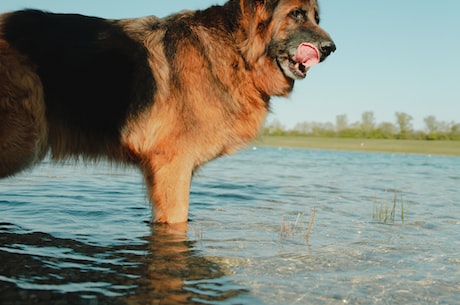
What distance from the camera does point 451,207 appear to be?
8.02m

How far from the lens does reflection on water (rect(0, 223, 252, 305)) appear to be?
2.87 meters

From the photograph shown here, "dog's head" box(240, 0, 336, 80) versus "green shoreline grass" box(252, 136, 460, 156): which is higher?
"dog's head" box(240, 0, 336, 80)

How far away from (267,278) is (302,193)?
19.9ft

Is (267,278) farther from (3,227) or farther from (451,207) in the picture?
(451,207)

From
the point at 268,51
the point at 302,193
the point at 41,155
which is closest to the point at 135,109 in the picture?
the point at 41,155

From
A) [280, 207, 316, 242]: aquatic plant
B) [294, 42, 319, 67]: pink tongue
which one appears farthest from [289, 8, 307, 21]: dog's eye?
[280, 207, 316, 242]: aquatic plant

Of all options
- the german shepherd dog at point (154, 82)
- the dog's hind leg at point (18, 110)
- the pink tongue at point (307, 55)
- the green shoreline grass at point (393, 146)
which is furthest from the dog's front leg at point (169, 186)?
the green shoreline grass at point (393, 146)

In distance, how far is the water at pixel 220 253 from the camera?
3088 mm

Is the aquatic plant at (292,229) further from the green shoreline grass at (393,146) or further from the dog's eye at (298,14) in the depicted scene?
the green shoreline grass at (393,146)

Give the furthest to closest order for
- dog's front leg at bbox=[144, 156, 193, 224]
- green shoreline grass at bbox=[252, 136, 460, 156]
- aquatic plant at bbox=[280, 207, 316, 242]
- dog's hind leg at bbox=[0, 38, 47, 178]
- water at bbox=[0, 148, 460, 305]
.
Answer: green shoreline grass at bbox=[252, 136, 460, 156]
aquatic plant at bbox=[280, 207, 316, 242]
dog's front leg at bbox=[144, 156, 193, 224]
dog's hind leg at bbox=[0, 38, 47, 178]
water at bbox=[0, 148, 460, 305]

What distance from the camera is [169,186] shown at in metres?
4.64

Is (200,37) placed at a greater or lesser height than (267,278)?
greater

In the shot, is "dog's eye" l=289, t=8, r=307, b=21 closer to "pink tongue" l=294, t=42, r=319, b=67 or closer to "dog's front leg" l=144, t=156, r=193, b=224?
"pink tongue" l=294, t=42, r=319, b=67

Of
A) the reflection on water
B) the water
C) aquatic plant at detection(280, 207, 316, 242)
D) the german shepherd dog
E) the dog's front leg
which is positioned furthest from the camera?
aquatic plant at detection(280, 207, 316, 242)
